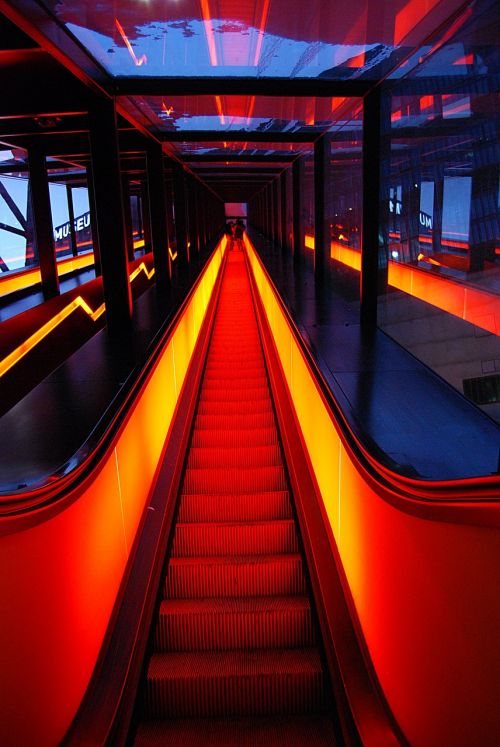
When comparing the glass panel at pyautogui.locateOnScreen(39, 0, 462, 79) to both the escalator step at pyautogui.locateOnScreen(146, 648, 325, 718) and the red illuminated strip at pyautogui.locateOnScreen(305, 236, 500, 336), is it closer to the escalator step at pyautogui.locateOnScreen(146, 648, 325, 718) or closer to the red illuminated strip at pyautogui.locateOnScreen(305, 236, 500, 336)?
the escalator step at pyautogui.locateOnScreen(146, 648, 325, 718)

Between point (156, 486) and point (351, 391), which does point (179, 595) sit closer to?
point (156, 486)

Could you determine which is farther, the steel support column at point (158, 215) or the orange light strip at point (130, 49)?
the steel support column at point (158, 215)

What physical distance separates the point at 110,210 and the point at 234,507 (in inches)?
156

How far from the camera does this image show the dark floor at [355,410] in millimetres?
3055

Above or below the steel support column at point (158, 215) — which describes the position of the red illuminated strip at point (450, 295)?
below

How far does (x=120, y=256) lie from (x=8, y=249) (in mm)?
10319

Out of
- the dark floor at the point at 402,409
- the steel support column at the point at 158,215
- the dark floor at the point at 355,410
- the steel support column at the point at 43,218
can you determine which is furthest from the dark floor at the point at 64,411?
the steel support column at the point at 43,218

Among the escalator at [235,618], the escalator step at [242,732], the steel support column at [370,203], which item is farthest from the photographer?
the steel support column at [370,203]

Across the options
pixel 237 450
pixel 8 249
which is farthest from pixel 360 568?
pixel 8 249

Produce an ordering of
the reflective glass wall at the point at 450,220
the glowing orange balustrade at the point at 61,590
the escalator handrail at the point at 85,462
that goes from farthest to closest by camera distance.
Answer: the reflective glass wall at the point at 450,220 < the escalator handrail at the point at 85,462 < the glowing orange balustrade at the point at 61,590

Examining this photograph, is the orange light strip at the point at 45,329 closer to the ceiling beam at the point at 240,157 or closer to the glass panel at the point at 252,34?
the glass panel at the point at 252,34

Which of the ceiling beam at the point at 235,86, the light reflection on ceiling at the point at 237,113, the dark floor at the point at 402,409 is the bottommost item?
the dark floor at the point at 402,409

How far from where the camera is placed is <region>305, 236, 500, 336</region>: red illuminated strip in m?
12.8

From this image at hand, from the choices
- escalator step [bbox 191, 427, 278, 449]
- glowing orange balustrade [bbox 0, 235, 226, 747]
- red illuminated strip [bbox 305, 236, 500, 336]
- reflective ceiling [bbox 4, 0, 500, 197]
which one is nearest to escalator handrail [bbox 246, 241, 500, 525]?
glowing orange balustrade [bbox 0, 235, 226, 747]
